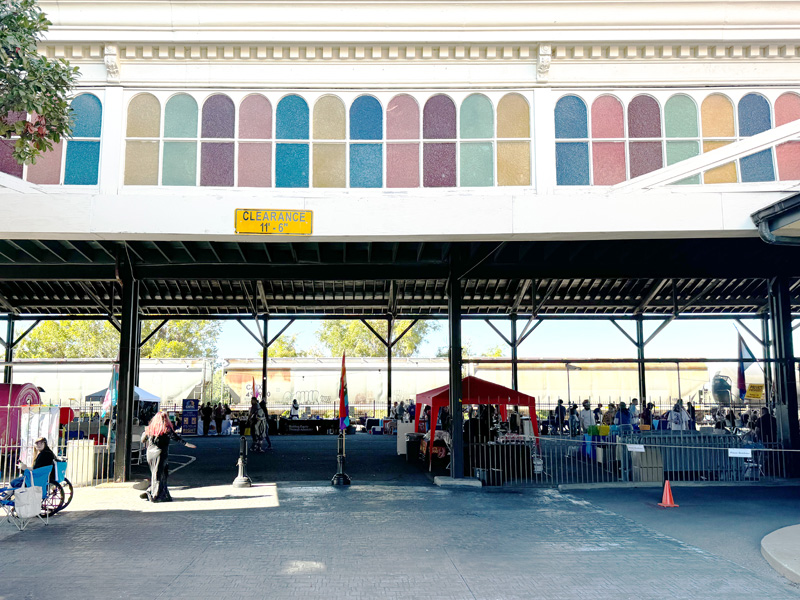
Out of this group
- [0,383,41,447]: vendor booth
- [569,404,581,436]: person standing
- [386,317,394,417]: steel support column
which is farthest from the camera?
[386,317,394,417]: steel support column

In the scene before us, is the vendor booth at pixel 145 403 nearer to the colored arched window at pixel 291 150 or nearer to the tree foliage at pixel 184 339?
the colored arched window at pixel 291 150

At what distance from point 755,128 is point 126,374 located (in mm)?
16003

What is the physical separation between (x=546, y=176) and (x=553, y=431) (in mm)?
18564

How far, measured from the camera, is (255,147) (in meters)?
16.0

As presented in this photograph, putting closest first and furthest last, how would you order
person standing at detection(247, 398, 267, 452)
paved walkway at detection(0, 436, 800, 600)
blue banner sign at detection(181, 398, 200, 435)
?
paved walkway at detection(0, 436, 800, 600) → person standing at detection(247, 398, 267, 452) → blue banner sign at detection(181, 398, 200, 435)

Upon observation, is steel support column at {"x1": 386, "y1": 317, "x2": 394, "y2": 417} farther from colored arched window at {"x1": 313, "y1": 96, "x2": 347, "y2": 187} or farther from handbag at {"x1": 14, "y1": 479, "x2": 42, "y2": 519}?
handbag at {"x1": 14, "y1": 479, "x2": 42, "y2": 519}

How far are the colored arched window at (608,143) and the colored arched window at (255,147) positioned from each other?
24.9 ft

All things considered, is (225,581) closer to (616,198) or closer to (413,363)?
(616,198)

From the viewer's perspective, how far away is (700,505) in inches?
535

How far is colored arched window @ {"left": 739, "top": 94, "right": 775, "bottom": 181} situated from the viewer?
15891 mm

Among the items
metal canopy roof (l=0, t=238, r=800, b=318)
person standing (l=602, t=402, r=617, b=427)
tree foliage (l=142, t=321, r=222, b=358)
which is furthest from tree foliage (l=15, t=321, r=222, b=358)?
metal canopy roof (l=0, t=238, r=800, b=318)

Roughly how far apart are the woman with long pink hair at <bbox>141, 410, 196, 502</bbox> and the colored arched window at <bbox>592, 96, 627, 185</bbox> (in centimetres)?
1097

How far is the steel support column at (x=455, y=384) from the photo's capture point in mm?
16312

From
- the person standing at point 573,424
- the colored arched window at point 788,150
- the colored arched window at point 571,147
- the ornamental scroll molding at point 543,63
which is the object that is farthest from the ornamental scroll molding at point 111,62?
the person standing at point 573,424
